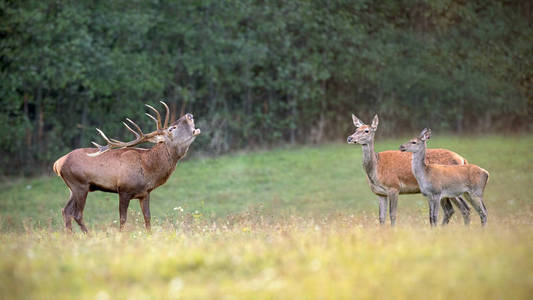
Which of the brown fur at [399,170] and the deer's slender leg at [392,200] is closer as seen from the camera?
the deer's slender leg at [392,200]

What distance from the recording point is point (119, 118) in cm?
2192

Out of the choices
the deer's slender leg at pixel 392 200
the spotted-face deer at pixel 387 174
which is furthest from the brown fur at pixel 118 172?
the deer's slender leg at pixel 392 200

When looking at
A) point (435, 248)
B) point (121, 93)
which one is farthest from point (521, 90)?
point (435, 248)

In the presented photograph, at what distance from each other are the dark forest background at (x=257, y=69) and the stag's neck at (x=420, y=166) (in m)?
12.6

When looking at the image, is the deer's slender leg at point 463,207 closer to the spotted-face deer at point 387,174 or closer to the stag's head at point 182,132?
the spotted-face deer at point 387,174

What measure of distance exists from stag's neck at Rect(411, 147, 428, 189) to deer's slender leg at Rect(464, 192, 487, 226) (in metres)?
0.73

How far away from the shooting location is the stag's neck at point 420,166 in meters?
10.1

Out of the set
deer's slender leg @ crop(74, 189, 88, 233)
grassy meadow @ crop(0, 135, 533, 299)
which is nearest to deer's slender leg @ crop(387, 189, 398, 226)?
grassy meadow @ crop(0, 135, 533, 299)

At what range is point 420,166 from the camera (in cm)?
1014

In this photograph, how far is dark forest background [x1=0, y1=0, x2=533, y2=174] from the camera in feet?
66.7

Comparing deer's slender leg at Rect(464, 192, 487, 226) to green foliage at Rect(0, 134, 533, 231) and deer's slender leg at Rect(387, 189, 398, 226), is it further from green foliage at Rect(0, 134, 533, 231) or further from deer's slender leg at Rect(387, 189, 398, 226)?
green foliage at Rect(0, 134, 533, 231)

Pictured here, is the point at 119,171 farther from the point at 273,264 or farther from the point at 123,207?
the point at 273,264

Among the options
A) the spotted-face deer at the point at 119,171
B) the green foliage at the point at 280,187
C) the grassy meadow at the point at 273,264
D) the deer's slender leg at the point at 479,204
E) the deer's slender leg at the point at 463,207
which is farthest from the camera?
the green foliage at the point at 280,187

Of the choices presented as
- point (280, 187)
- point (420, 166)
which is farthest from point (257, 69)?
point (420, 166)
